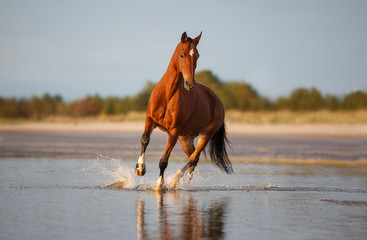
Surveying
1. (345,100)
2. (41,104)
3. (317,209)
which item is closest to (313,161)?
(317,209)

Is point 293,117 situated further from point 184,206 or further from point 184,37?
point 184,206

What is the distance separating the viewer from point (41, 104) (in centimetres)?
4681

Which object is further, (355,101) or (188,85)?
(355,101)

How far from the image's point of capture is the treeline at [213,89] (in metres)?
36.9

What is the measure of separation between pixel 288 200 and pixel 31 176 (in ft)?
Result: 15.9

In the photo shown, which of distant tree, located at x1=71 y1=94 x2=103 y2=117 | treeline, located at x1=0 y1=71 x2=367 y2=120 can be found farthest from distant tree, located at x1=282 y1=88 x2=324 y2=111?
distant tree, located at x1=71 y1=94 x2=103 y2=117

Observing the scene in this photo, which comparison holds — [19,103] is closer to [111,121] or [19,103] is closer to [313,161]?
[111,121]

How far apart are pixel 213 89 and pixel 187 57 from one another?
3795cm

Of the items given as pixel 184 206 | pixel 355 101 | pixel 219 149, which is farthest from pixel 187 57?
pixel 355 101

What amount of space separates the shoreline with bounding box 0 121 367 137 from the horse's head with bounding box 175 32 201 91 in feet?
71.5

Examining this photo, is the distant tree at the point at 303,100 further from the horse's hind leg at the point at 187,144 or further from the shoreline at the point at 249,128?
the horse's hind leg at the point at 187,144

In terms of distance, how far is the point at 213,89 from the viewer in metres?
46.6

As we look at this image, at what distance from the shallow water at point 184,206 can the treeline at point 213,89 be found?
84.4ft

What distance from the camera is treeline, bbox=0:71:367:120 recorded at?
3688 cm
